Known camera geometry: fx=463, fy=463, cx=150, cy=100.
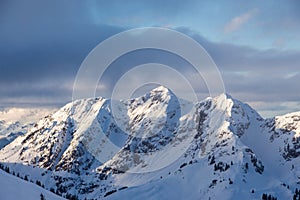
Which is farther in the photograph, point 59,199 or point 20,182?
point 59,199

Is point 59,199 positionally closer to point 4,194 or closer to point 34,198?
point 34,198

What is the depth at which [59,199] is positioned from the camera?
519ft

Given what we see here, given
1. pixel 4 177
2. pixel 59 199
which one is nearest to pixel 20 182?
pixel 4 177

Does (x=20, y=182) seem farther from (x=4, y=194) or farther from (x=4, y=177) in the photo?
(x=4, y=194)

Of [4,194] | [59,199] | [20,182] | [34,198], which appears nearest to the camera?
[4,194]

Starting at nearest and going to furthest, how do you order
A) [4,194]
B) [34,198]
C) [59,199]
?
[4,194], [34,198], [59,199]

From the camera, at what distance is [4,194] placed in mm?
126812

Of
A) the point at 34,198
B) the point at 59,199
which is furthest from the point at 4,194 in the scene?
the point at 59,199

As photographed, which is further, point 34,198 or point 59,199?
point 59,199

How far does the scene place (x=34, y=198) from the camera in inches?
5320

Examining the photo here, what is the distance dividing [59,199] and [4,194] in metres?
33.6

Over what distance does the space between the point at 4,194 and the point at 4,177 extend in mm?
15171

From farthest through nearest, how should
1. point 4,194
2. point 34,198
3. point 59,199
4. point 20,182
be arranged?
point 59,199 < point 20,182 < point 34,198 < point 4,194

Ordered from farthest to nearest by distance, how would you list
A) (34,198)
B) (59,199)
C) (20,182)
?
(59,199), (20,182), (34,198)
